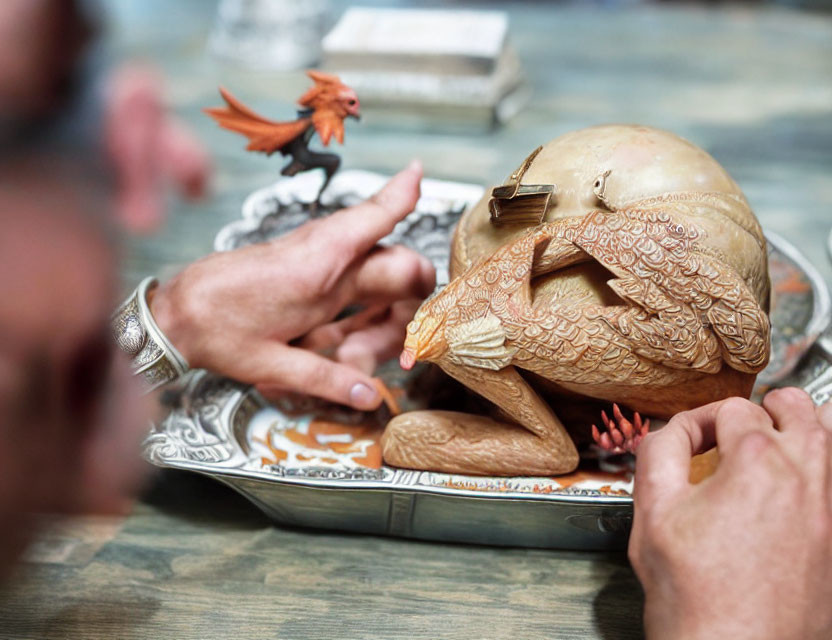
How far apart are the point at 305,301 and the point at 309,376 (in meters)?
0.09

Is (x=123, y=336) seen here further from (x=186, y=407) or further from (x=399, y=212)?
(x=399, y=212)

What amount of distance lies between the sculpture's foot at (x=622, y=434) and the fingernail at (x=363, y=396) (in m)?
0.28

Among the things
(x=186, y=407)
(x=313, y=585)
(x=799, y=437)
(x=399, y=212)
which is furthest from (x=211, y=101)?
(x=799, y=437)

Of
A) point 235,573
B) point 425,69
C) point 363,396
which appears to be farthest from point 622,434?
point 425,69

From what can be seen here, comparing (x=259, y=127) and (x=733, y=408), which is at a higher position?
(x=259, y=127)

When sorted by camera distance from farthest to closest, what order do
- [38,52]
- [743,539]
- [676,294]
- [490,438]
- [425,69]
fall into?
[425,69] < [490,438] < [676,294] < [743,539] < [38,52]

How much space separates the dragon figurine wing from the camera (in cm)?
101

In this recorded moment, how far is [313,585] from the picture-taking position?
824mm

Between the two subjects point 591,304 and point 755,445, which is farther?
point 591,304

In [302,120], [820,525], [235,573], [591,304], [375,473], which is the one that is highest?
[302,120]

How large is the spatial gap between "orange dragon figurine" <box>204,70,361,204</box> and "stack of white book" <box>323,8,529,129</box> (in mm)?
814

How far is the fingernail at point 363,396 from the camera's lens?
95cm

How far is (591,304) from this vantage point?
29.7 inches

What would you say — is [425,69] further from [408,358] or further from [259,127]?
[408,358]
